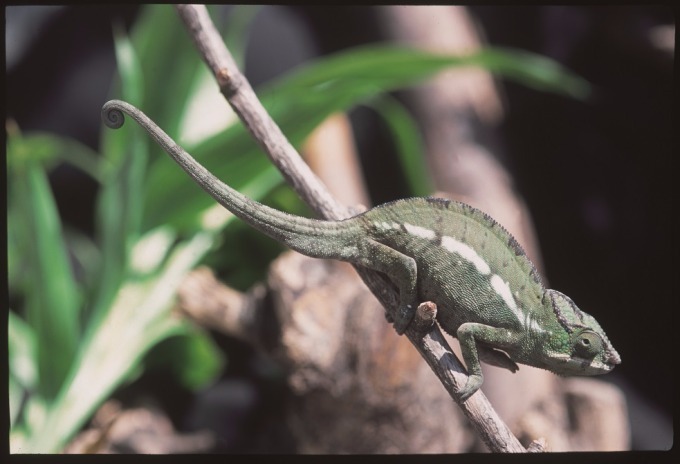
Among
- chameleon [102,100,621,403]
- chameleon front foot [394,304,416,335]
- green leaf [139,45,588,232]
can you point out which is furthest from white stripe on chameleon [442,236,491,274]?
green leaf [139,45,588,232]

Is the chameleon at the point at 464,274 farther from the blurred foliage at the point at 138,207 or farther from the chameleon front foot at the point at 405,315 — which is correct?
the blurred foliage at the point at 138,207

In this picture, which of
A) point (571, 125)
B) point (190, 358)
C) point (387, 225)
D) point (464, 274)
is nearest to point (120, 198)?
A: point (190, 358)

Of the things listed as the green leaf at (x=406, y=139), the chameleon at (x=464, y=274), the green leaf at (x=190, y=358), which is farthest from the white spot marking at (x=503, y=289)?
the green leaf at (x=190, y=358)

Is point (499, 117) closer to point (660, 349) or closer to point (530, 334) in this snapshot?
point (660, 349)

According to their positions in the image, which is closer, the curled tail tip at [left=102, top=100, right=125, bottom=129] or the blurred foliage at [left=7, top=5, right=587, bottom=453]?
the curled tail tip at [left=102, top=100, right=125, bottom=129]

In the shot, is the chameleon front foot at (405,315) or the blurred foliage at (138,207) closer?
the chameleon front foot at (405,315)

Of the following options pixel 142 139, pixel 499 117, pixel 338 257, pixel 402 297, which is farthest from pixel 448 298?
pixel 499 117

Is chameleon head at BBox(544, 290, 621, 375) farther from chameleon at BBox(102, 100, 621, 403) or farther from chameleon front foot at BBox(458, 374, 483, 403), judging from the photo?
chameleon front foot at BBox(458, 374, 483, 403)
